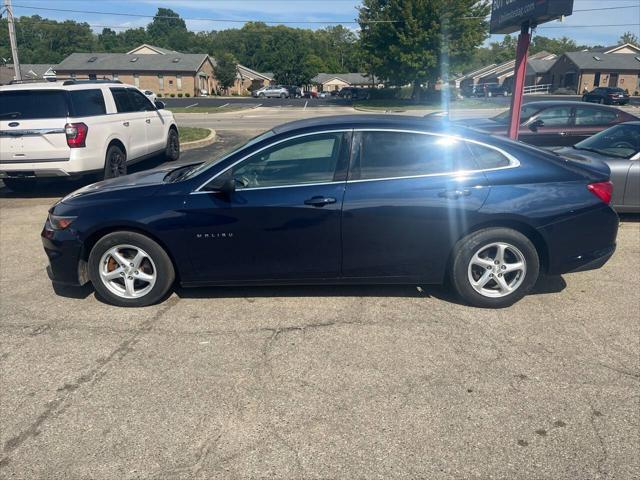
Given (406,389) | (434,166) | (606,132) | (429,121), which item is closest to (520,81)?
(606,132)

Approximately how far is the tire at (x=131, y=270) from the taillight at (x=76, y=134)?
4.37m

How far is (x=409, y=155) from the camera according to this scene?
4.20 metres

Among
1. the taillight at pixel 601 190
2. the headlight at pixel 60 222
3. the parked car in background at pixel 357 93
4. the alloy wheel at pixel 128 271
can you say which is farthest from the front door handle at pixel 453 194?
the parked car in background at pixel 357 93

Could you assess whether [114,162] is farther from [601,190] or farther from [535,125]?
[535,125]

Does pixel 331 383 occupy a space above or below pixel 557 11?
below

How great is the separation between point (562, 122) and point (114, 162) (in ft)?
28.1

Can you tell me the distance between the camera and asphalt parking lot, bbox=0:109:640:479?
261 cm

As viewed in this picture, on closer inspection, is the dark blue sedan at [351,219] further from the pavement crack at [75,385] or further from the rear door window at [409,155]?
the pavement crack at [75,385]

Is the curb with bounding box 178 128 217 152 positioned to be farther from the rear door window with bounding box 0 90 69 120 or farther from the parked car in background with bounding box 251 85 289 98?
the parked car in background with bounding box 251 85 289 98

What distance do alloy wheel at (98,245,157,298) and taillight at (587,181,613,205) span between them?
12.1 feet

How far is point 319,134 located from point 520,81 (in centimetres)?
525

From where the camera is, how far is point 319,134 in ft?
13.8

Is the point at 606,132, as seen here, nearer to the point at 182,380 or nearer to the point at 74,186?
the point at 182,380

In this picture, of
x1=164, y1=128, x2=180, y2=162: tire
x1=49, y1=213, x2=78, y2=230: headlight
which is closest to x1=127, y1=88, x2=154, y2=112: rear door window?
x1=164, y1=128, x2=180, y2=162: tire
